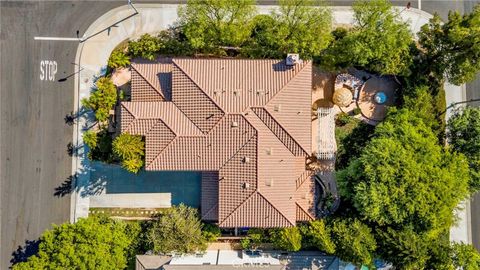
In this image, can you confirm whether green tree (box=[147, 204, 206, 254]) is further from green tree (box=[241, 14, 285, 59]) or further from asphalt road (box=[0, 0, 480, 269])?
green tree (box=[241, 14, 285, 59])

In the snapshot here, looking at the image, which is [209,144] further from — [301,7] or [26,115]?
[26,115]

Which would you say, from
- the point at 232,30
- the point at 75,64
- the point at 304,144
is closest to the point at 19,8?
the point at 75,64

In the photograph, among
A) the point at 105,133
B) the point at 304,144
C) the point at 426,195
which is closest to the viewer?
the point at 426,195

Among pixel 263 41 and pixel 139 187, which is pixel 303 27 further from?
pixel 139 187

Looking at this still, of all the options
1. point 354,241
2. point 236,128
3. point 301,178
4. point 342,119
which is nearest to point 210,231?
point 301,178

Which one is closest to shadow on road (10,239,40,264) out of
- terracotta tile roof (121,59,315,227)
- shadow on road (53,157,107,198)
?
shadow on road (53,157,107,198)
